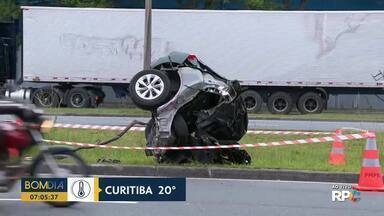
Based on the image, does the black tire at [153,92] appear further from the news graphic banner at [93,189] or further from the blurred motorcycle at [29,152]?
the blurred motorcycle at [29,152]

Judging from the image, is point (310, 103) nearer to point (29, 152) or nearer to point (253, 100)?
point (253, 100)

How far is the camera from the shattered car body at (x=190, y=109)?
11258 millimetres

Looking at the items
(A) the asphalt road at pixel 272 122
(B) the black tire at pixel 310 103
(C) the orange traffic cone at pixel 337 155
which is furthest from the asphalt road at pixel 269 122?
(C) the orange traffic cone at pixel 337 155

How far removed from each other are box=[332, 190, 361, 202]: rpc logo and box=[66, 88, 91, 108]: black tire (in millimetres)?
20864

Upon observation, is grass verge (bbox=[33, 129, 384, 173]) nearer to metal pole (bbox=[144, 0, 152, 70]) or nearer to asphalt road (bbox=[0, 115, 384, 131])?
asphalt road (bbox=[0, 115, 384, 131])

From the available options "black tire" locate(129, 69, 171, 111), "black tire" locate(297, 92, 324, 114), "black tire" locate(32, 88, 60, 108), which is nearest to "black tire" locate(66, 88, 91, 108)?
"black tire" locate(32, 88, 60, 108)

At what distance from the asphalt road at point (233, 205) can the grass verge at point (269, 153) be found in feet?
4.11

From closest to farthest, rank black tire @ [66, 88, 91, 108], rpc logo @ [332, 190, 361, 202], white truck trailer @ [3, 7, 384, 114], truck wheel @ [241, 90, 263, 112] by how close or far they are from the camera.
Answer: rpc logo @ [332, 190, 361, 202], white truck trailer @ [3, 7, 384, 114], truck wheel @ [241, 90, 263, 112], black tire @ [66, 88, 91, 108]

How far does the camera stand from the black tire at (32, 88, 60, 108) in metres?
29.4

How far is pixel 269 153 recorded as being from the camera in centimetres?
1298

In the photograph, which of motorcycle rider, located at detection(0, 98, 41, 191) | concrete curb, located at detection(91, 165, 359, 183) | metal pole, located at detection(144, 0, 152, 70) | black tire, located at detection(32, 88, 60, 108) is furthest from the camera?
black tire, located at detection(32, 88, 60, 108)

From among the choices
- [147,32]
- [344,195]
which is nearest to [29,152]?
[344,195]

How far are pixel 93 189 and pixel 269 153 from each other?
18.3 feet

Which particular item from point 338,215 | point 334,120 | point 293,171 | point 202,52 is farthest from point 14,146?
point 202,52
